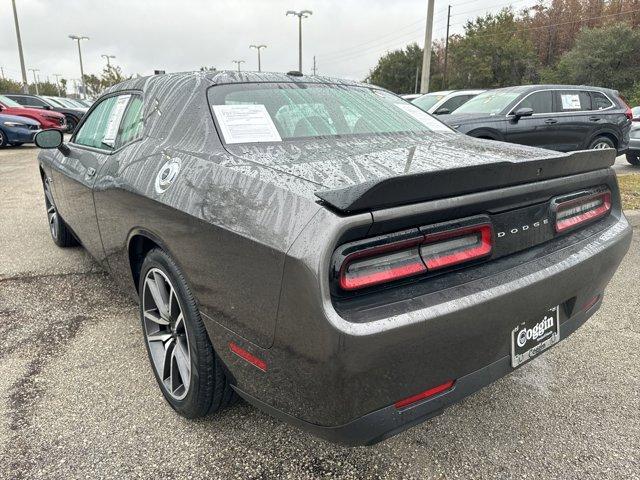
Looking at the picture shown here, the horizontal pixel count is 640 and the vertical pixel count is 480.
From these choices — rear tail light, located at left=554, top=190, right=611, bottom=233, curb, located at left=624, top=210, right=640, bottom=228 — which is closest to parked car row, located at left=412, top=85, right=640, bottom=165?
curb, located at left=624, top=210, right=640, bottom=228

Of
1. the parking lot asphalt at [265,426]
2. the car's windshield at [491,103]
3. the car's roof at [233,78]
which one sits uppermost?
the car's roof at [233,78]

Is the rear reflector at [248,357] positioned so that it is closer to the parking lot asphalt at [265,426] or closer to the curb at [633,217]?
the parking lot asphalt at [265,426]

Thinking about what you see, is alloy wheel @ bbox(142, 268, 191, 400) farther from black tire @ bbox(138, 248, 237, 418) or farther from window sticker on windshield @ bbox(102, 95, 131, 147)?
window sticker on windshield @ bbox(102, 95, 131, 147)

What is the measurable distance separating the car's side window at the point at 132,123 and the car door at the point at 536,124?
6422 millimetres

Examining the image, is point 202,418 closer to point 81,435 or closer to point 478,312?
point 81,435

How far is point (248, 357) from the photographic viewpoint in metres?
1.58

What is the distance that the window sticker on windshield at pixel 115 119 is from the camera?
113 inches

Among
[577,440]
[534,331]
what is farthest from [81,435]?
[577,440]

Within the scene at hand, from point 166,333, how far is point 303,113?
4.06 ft

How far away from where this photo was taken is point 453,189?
1.50 meters

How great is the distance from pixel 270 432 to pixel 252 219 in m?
1.02

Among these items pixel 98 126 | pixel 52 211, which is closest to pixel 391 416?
pixel 98 126

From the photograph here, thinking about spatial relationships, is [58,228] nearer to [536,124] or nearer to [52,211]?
[52,211]

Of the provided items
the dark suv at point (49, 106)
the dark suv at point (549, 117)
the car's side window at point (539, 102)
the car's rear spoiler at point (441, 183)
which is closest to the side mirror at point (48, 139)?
the car's rear spoiler at point (441, 183)
